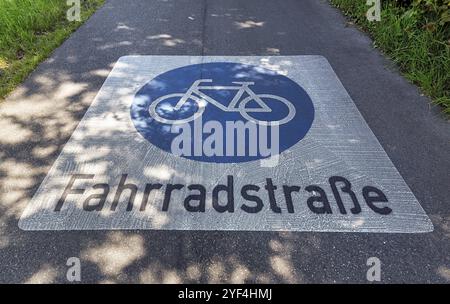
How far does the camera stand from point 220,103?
4.33 meters

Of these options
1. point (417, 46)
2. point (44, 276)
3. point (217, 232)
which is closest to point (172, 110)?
point (217, 232)

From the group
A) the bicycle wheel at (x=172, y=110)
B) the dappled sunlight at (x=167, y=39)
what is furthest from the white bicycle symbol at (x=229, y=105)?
the dappled sunlight at (x=167, y=39)

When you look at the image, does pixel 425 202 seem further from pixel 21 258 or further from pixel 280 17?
pixel 280 17

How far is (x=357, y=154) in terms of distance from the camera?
11.9 feet

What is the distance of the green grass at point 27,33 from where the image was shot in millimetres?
5078

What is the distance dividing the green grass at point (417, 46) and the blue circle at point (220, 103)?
1652 mm

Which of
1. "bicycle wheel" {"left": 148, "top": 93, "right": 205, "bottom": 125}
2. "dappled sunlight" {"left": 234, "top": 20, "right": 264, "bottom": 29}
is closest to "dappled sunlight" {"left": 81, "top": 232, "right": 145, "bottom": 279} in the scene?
"bicycle wheel" {"left": 148, "top": 93, "right": 205, "bottom": 125}

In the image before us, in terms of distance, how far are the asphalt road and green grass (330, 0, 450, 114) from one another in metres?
0.17

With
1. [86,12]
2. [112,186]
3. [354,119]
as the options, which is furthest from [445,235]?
[86,12]

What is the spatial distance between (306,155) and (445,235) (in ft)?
4.48

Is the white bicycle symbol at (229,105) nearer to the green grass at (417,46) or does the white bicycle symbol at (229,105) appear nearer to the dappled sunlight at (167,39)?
the dappled sunlight at (167,39)

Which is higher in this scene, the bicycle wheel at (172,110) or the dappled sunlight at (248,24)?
the dappled sunlight at (248,24)

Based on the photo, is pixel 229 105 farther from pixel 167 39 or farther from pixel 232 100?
pixel 167 39

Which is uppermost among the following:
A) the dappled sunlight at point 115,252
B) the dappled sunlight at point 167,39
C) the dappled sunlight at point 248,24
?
the dappled sunlight at point 248,24
